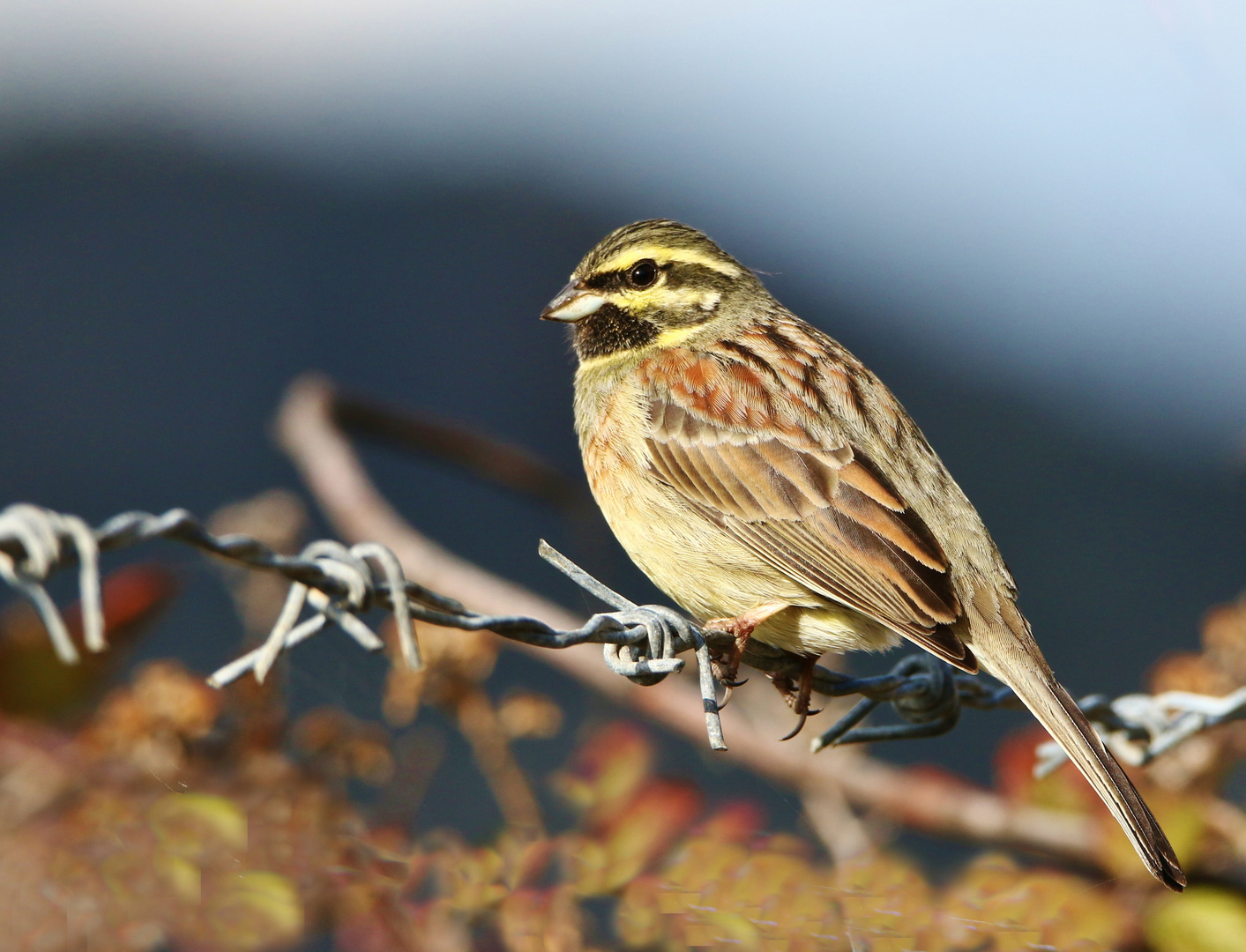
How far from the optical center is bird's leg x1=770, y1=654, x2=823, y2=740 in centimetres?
328

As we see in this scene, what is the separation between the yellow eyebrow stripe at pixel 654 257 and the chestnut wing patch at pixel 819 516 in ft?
1.90

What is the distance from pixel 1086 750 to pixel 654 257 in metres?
2.07

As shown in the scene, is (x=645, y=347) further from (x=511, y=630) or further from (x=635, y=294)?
(x=511, y=630)

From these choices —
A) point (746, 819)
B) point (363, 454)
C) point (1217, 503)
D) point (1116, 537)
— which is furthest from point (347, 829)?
point (1217, 503)

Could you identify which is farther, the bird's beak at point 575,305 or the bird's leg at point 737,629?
the bird's beak at point 575,305

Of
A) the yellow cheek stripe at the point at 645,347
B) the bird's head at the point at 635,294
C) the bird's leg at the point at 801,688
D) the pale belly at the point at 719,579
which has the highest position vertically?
the bird's head at the point at 635,294

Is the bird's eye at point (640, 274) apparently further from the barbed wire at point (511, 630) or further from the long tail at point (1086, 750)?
the long tail at point (1086, 750)

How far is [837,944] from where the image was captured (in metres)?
2.15

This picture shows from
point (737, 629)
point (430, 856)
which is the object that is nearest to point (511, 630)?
point (430, 856)

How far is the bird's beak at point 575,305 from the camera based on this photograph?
4.01 m

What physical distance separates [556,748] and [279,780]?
2239 mm

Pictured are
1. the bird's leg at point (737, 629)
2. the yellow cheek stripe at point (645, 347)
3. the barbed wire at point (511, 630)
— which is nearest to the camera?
the barbed wire at point (511, 630)

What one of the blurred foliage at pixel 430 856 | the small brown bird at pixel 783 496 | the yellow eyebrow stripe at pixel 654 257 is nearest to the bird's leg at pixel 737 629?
the small brown bird at pixel 783 496

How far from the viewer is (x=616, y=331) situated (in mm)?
4012
